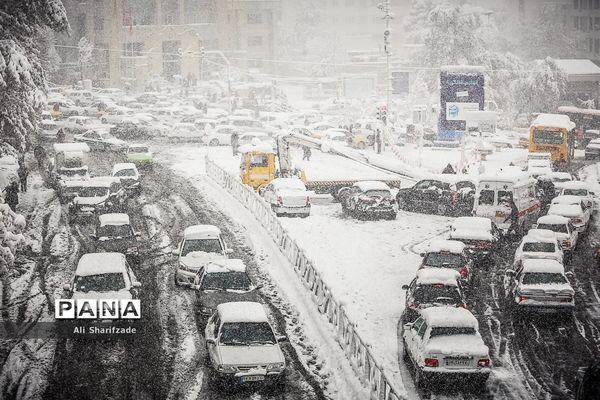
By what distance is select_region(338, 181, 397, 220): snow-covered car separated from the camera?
37062 millimetres

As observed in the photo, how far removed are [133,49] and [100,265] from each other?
8239 centimetres

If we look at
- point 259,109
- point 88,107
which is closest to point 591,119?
point 259,109

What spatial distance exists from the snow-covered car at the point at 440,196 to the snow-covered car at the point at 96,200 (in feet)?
41.9

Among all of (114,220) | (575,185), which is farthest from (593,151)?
(114,220)

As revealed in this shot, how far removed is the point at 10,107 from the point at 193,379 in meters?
13.5

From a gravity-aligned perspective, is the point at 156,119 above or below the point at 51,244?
above

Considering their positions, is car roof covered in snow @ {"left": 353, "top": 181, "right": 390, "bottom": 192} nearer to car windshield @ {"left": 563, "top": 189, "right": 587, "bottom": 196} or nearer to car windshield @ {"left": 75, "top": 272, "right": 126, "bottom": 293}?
car windshield @ {"left": 563, "top": 189, "right": 587, "bottom": 196}

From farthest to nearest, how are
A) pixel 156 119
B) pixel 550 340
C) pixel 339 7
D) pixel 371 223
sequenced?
pixel 339 7, pixel 156 119, pixel 371 223, pixel 550 340

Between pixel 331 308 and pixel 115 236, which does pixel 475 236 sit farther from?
→ pixel 115 236

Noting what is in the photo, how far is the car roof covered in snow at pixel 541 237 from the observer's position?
94.3 feet

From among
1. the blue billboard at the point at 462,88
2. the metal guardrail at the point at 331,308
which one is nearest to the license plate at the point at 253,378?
the metal guardrail at the point at 331,308

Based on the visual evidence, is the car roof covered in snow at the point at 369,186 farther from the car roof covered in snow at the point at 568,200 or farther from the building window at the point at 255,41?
the building window at the point at 255,41

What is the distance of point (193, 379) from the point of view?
1900 cm

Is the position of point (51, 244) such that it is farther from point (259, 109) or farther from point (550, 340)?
point (259, 109)
